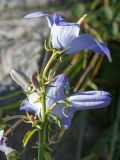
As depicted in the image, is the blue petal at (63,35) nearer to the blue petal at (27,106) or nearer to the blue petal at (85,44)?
the blue petal at (85,44)

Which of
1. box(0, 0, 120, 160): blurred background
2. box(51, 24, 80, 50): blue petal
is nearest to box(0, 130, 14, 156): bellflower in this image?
box(51, 24, 80, 50): blue petal

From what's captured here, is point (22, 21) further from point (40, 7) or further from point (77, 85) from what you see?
point (77, 85)

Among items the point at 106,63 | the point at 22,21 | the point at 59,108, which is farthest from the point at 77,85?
the point at 59,108

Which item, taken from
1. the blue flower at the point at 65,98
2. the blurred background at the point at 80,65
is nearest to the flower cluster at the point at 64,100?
the blue flower at the point at 65,98

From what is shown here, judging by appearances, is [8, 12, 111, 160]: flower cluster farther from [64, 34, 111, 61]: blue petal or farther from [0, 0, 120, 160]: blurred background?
[0, 0, 120, 160]: blurred background

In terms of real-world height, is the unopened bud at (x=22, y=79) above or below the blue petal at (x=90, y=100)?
above

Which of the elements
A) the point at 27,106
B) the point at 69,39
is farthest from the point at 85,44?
the point at 27,106
